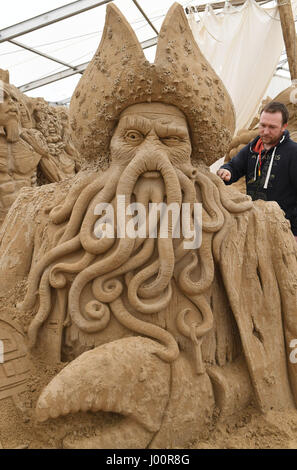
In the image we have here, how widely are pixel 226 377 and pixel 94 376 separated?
58 centimetres

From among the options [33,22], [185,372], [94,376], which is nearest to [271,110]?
[185,372]

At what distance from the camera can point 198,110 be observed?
190cm

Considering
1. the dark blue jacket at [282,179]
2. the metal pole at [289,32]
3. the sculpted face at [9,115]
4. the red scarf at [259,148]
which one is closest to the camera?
the dark blue jacket at [282,179]

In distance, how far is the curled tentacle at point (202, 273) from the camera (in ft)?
5.81

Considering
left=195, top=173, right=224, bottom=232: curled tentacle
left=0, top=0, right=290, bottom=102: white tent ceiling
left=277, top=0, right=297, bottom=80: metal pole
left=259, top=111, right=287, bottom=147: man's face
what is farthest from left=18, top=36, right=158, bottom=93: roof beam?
left=195, top=173, right=224, bottom=232: curled tentacle

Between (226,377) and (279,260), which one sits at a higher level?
(279,260)

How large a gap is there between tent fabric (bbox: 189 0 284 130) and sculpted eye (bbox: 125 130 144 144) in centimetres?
705

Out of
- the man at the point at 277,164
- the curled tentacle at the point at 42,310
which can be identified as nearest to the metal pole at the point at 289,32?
the man at the point at 277,164

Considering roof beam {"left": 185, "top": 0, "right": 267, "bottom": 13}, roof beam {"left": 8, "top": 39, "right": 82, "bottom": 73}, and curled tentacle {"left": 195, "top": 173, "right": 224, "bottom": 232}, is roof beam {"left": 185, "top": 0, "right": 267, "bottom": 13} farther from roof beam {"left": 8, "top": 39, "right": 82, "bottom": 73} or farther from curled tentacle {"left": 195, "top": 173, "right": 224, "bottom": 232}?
curled tentacle {"left": 195, "top": 173, "right": 224, "bottom": 232}

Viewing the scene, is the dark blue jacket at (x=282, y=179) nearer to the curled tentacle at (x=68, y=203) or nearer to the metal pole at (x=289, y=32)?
the curled tentacle at (x=68, y=203)

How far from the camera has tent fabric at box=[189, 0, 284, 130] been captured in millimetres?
8539

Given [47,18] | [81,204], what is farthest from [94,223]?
[47,18]
